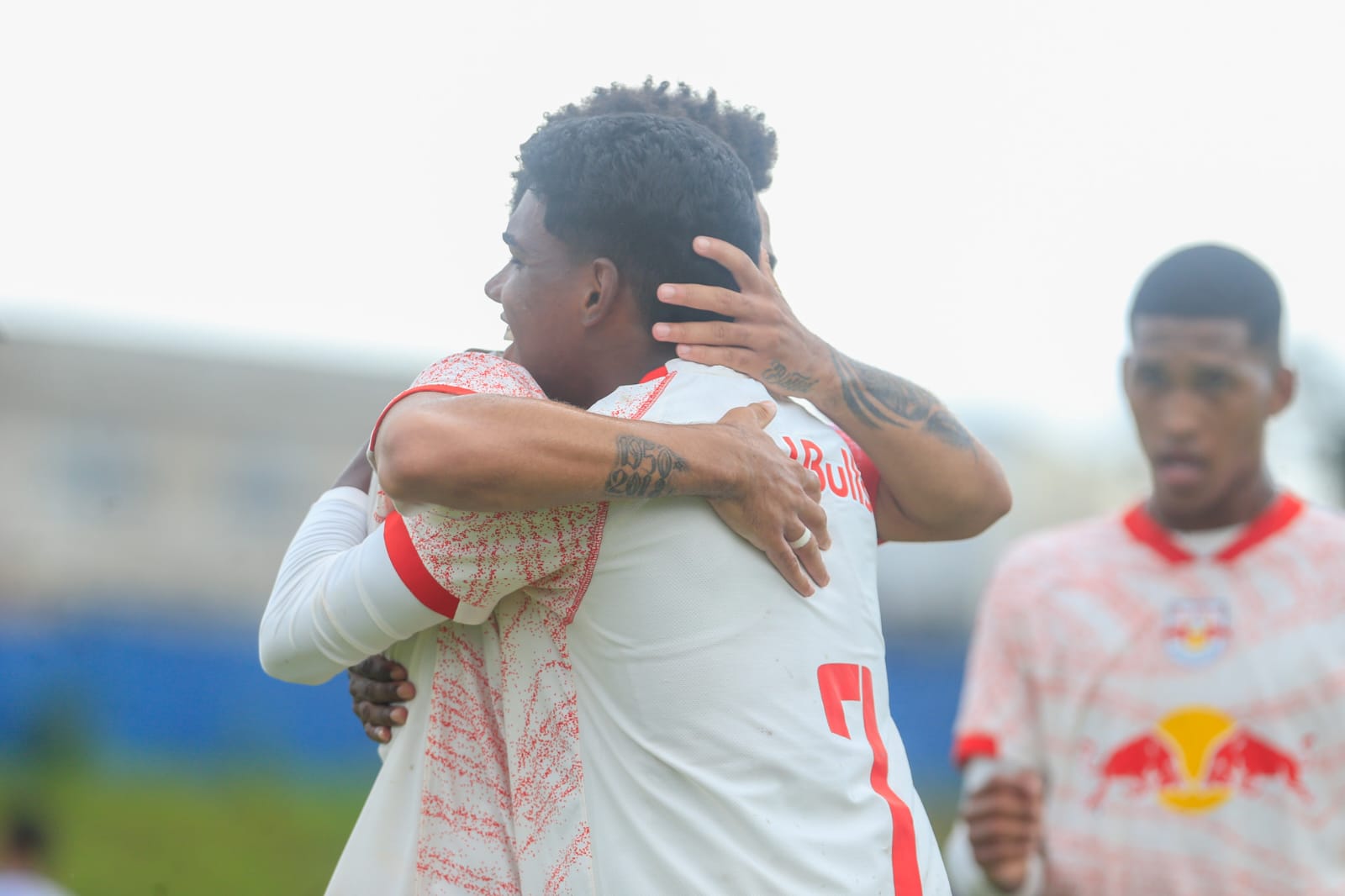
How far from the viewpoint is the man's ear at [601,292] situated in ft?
8.34

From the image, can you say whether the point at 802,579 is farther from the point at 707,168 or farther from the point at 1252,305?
the point at 1252,305

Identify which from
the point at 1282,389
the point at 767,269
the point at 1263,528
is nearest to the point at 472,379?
the point at 767,269

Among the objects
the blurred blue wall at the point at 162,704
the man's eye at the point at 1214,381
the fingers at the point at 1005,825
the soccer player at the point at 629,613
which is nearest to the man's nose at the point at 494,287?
the soccer player at the point at 629,613

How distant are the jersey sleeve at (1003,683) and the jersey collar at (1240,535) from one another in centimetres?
41

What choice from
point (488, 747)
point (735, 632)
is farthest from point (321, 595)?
point (735, 632)

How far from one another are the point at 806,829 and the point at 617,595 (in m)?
0.49

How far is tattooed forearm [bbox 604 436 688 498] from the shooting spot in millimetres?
2266

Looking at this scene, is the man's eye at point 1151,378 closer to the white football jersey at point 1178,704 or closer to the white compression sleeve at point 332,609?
the white football jersey at point 1178,704

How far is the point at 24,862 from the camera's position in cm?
858

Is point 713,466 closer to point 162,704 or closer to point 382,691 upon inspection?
point 382,691

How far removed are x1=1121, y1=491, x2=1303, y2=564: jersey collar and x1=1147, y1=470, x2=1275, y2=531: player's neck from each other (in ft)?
0.08

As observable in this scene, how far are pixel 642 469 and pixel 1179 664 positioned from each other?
2.97 metres

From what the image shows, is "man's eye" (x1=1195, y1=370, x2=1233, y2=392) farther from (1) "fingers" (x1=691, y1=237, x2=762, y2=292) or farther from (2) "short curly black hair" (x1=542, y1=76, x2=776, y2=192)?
(1) "fingers" (x1=691, y1=237, x2=762, y2=292)

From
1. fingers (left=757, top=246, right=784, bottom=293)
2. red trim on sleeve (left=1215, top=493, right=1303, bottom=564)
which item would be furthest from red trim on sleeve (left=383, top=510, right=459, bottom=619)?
red trim on sleeve (left=1215, top=493, right=1303, bottom=564)
